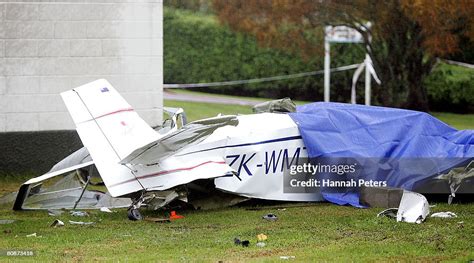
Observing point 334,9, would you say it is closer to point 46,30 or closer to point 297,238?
point 46,30

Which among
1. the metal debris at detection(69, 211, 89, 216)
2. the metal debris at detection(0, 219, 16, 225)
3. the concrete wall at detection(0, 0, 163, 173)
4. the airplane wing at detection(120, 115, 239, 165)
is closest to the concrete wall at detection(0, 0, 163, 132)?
the concrete wall at detection(0, 0, 163, 173)

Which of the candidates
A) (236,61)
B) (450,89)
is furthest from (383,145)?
(236,61)

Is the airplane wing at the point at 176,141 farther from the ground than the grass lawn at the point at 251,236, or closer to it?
farther from the ground

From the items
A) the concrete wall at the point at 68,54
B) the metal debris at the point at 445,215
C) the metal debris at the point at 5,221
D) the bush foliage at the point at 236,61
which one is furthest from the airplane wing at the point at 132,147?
the bush foliage at the point at 236,61

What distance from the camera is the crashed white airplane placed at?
1125 centimetres

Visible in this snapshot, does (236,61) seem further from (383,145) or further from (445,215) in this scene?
(445,215)

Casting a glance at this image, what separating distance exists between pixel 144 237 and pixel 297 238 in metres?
1.49

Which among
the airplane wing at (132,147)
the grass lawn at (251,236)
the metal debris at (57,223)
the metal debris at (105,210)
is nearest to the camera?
the grass lawn at (251,236)

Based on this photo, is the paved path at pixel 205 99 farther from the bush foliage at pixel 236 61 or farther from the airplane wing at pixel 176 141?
the airplane wing at pixel 176 141

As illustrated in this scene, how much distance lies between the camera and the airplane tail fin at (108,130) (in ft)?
37.1

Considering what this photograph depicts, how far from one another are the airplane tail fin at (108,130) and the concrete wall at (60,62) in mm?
3146

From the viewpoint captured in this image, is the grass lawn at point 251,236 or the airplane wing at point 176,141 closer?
the grass lawn at point 251,236

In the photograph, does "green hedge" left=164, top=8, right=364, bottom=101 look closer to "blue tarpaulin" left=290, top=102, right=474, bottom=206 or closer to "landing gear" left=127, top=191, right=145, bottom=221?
"blue tarpaulin" left=290, top=102, right=474, bottom=206

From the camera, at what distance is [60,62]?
1495 centimetres
